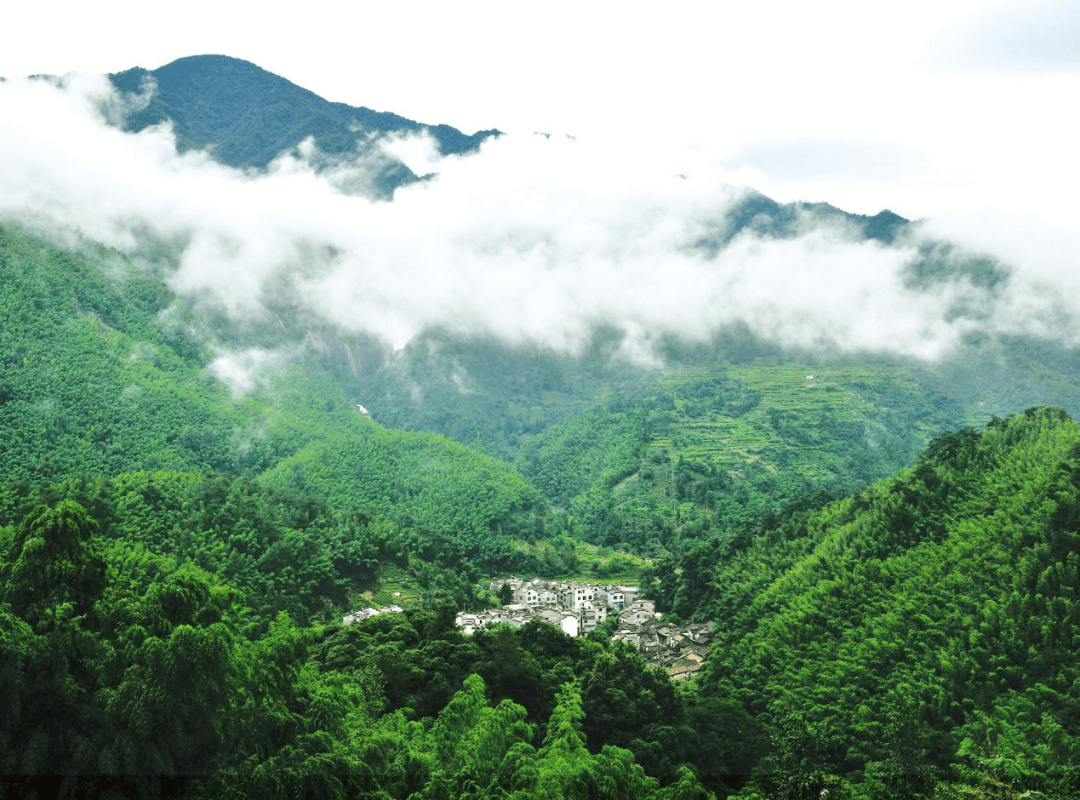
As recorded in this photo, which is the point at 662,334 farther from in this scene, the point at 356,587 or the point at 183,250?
the point at 356,587

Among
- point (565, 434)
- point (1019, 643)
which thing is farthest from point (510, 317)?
point (1019, 643)

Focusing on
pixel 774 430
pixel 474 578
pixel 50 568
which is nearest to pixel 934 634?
pixel 50 568

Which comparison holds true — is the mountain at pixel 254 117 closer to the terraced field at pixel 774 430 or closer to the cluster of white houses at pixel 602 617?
the terraced field at pixel 774 430

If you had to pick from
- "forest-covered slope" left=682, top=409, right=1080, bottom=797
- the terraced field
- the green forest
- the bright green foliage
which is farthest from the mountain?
the bright green foliage

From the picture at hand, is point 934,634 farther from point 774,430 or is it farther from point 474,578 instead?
point 774,430

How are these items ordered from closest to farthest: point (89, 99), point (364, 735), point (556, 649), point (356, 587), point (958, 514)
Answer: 1. point (364, 735)
2. point (556, 649)
3. point (958, 514)
4. point (356, 587)
5. point (89, 99)

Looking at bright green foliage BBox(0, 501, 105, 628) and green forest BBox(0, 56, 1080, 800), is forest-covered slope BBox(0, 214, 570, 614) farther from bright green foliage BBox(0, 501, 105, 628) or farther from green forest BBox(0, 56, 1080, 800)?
bright green foliage BBox(0, 501, 105, 628)

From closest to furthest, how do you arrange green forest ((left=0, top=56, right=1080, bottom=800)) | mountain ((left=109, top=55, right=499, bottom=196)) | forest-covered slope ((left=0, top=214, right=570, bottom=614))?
green forest ((left=0, top=56, right=1080, bottom=800))
forest-covered slope ((left=0, top=214, right=570, bottom=614))
mountain ((left=109, top=55, right=499, bottom=196))
